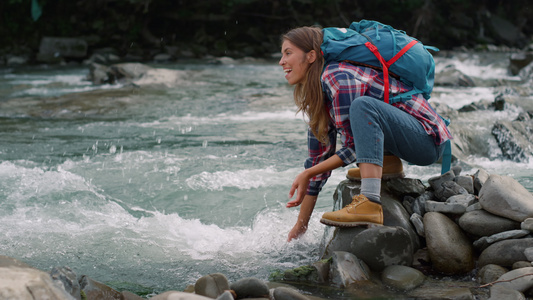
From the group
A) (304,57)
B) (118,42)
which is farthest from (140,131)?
(118,42)

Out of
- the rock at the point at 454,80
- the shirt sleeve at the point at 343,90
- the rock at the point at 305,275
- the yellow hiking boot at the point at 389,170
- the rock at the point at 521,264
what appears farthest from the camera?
the rock at the point at 454,80

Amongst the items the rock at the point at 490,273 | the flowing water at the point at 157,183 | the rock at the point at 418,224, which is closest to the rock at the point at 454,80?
the flowing water at the point at 157,183

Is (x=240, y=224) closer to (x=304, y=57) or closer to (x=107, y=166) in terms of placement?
(x=304, y=57)

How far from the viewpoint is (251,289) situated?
280 centimetres

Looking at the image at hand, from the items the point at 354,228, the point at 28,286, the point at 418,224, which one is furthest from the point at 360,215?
the point at 28,286

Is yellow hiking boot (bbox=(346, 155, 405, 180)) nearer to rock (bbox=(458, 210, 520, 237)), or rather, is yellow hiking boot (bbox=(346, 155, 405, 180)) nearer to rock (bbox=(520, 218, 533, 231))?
rock (bbox=(458, 210, 520, 237))

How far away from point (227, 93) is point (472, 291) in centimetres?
976

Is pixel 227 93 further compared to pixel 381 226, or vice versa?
pixel 227 93

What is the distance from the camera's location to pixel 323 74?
330 cm

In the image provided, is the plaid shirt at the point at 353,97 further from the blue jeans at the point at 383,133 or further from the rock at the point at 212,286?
the rock at the point at 212,286

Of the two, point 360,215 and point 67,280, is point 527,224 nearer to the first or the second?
point 360,215

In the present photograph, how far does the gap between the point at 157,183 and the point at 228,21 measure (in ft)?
65.6

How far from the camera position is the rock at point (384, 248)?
3156 millimetres

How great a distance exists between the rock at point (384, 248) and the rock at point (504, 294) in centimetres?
53
